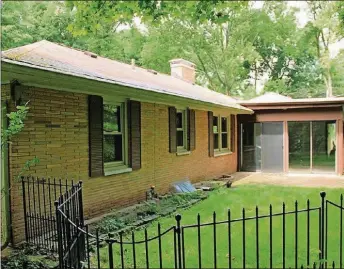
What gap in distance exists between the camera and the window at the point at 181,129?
8.70m

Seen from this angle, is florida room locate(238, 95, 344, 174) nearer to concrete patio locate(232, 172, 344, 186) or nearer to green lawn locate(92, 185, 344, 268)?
concrete patio locate(232, 172, 344, 186)

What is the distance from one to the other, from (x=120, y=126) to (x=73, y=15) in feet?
10.6

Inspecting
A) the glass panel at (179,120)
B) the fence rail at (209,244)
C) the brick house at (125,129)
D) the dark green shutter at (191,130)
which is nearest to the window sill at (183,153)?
the brick house at (125,129)

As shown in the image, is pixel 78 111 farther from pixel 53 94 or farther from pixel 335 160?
pixel 335 160

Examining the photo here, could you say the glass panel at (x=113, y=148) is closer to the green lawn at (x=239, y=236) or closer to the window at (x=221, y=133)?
the green lawn at (x=239, y=236)

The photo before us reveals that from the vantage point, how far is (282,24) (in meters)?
3.61

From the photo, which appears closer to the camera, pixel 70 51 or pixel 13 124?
pixel 13 124

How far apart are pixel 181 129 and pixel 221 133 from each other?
293 cm

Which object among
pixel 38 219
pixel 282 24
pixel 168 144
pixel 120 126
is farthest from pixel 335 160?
pixel 38 219

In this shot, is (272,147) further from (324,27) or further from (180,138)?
(324,27)

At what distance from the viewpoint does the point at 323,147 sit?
11.3 metres

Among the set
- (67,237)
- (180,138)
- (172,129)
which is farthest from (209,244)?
(180,138)

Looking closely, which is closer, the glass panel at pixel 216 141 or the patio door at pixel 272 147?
the glass panel at pixel 216 141

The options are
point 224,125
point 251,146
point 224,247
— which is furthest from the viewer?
point 251,146
